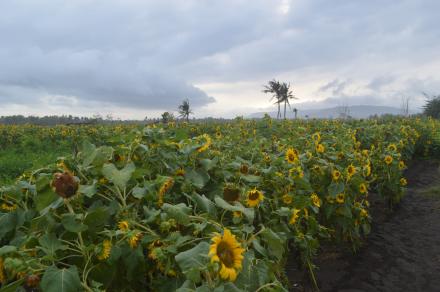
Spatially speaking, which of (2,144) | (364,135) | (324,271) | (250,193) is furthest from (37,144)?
(250,193)

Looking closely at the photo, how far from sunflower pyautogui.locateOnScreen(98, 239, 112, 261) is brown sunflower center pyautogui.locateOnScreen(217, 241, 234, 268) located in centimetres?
43

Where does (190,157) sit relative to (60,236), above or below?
above

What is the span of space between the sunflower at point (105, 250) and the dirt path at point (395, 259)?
7.23ft

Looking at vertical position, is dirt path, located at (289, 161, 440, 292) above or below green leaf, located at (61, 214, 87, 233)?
below

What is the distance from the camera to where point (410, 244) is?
4.39 m

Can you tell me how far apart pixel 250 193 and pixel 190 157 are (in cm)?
45

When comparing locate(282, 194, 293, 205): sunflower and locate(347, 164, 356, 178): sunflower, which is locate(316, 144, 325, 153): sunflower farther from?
locate(282, 194, 293, 205): sunflower

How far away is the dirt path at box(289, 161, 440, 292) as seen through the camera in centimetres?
343

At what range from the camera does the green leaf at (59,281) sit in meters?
1.11

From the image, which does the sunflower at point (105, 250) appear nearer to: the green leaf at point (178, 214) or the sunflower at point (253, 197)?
the green leaf at point (178, 214)

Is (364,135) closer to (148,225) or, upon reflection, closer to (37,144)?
(148,225)

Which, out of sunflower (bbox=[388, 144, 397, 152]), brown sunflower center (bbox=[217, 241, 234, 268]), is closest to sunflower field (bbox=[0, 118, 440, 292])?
brown sunflower center (bbox=[217, 241, 234, 268])

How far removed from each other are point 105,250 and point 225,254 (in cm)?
45

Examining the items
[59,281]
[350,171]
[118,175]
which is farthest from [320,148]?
[59,281]
